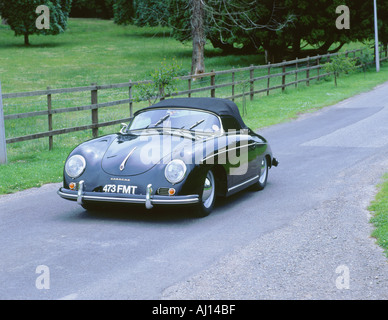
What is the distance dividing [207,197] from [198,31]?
84.2 feet

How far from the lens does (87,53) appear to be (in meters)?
54.8

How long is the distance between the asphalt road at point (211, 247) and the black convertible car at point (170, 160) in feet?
1.11

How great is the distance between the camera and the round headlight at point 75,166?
813cm

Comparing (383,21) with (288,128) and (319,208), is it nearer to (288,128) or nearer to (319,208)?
(288,128)

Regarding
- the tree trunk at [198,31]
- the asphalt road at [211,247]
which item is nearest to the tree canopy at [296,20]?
the tree trunk at [198,31]

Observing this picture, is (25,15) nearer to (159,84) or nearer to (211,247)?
(159,84)

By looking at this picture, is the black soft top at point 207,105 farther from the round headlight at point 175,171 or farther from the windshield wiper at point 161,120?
the round headlight at point 175,171

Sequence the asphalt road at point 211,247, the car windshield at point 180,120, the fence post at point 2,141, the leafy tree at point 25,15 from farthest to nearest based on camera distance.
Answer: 1. the leafy tree at point 25,15
2. the fence post at point 2,141
3. the car windshield at point 180,120
4. the asphalt road at point 211,247

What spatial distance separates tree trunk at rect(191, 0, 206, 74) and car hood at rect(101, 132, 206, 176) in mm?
24353

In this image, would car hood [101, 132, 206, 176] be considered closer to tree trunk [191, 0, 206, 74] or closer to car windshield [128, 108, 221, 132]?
car windshield [128, 108, 221, 132]

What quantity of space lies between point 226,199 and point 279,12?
34121 mm

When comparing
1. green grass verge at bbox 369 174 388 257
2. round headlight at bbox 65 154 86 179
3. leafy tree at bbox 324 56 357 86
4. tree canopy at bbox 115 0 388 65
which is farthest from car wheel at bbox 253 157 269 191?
tree canopy at bbox 115 0 388 65

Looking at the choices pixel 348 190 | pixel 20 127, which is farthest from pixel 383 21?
pixel 348 190

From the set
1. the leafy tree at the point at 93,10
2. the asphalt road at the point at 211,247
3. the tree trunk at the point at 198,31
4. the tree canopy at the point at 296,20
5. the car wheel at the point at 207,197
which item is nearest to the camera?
the asphalt road at the point at 211,247
